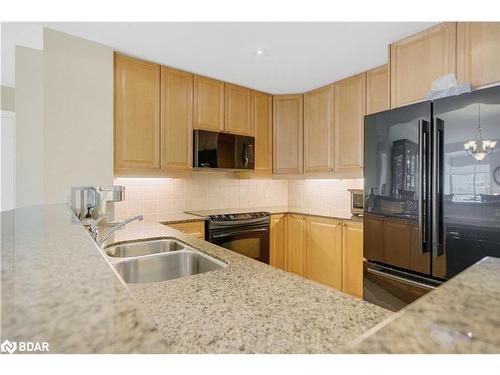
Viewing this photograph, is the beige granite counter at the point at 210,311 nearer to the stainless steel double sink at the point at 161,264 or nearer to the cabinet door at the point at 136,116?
the stainless steel double sink at the point at 161,264

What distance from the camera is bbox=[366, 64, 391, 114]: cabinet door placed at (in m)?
2.58

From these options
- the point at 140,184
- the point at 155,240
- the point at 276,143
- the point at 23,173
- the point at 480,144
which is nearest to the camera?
the point at 480,144

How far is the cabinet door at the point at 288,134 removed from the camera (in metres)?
3.46

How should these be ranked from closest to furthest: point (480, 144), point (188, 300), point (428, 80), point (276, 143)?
point (188, 300) < point (480, 144) < point (428, 80) < point (276, 143)

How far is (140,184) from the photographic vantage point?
2834 millimetres

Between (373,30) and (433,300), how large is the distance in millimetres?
2178

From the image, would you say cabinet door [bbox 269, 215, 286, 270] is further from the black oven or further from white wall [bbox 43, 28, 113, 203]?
white wall [bbox 43, 28, 113, 203]

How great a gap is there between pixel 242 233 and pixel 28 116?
7.74 ft

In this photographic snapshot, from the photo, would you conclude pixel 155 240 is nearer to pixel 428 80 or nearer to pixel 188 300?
pixel 188 300

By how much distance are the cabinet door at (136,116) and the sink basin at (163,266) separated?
1400 mm

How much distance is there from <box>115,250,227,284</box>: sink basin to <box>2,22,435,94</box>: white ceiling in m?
A: 1.64

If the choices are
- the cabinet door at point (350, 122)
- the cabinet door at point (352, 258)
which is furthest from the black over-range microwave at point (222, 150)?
the cabinet door at point (352, 258)
